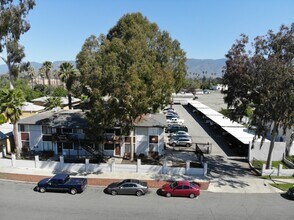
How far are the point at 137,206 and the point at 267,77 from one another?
17.1 meters

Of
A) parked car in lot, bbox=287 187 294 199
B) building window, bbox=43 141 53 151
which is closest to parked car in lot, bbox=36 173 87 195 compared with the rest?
building window, bbox=43 141 53 151

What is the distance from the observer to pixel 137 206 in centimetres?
2228

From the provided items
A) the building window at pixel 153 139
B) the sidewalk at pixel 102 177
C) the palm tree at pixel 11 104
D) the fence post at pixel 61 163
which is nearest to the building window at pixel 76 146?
the fence post at pixel 61 163

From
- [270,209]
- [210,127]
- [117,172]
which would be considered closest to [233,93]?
[270,209]

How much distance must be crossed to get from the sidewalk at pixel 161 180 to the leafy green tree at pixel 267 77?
552 cm

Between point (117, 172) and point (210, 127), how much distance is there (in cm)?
2691

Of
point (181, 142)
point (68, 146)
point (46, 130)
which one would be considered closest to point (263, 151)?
point (181, 142)

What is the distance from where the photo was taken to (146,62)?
27234 millimetres

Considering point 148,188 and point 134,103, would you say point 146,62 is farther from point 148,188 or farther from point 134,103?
point 148,188

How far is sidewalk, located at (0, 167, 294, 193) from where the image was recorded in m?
26.0

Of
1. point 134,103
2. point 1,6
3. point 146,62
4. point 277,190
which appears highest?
point 1,6

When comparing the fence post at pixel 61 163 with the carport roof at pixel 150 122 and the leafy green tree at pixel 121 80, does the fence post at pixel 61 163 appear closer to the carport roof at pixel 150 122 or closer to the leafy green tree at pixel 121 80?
the leafy green tree at pixel 121 80

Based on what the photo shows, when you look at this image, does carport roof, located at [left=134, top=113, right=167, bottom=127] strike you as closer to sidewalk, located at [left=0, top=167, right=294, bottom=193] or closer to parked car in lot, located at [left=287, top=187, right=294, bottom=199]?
sidewalk, located at [left=0, top=167, right=294, bottom=193]

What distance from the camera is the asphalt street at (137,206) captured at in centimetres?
2070
